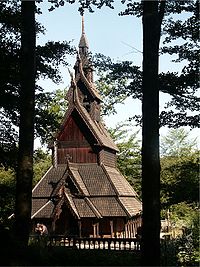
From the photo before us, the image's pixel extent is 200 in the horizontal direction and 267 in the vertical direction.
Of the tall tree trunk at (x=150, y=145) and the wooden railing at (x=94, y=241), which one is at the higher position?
the tall tree trunk at (x=150, y=145)

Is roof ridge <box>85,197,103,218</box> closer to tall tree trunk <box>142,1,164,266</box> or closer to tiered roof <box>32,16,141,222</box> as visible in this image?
tiered roof <box>32,16,141,222</box>

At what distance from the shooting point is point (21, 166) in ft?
31.6

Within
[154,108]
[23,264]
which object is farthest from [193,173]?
[23,264]

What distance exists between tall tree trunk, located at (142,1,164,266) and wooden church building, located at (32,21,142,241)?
17.7m

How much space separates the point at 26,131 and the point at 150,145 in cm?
326

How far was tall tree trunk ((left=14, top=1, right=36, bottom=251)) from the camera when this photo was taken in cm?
942

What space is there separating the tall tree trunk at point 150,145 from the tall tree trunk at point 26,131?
2.97 meters

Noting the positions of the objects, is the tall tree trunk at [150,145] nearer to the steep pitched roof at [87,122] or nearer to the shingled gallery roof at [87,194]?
the shingled gallery roof at [87,194]

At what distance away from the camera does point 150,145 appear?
8086 mm

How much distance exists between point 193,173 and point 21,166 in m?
6.47

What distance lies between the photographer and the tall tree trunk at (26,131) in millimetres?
9422

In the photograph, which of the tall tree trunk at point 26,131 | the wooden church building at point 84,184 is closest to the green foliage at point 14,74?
the tall tree trunk at point 26,131

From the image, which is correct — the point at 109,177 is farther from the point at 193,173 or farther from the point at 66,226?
the point at 193,173

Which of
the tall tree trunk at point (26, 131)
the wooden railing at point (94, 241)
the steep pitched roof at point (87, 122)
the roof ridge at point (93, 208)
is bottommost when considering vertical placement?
the wooden railing at point (94, 241)
